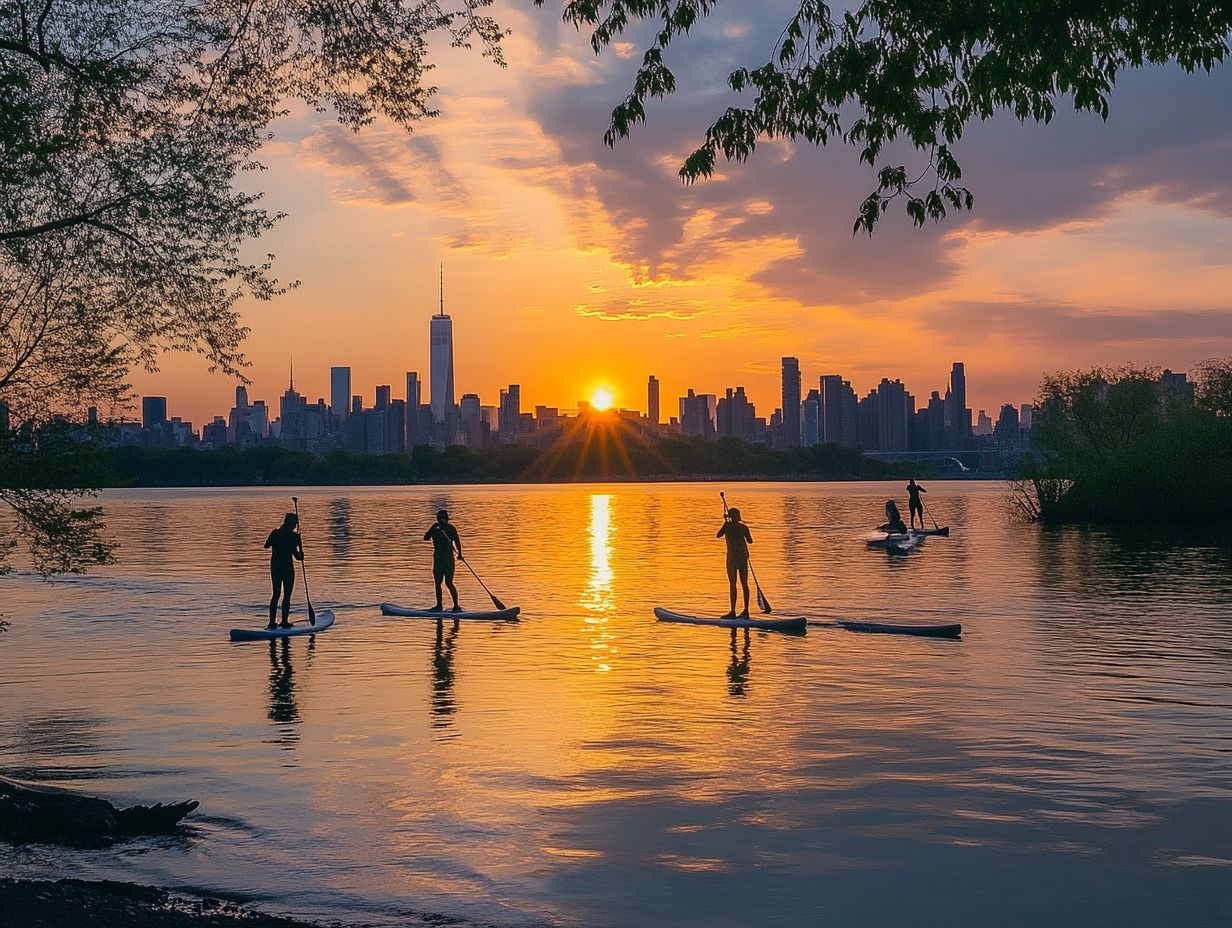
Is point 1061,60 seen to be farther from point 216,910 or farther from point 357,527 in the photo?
point 357,527

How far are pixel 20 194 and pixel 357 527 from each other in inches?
2324

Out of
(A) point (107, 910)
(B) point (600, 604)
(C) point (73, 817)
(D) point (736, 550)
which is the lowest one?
(B) point (600, 604)

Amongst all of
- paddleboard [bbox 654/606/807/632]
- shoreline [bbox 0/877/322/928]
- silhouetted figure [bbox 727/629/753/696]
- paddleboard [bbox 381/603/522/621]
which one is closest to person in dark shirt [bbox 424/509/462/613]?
paddleboard [bbox 381/603/522/621]

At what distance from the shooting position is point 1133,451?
64.7 meters

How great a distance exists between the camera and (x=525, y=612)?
89.1ft

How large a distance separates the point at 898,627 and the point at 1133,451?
156 ft

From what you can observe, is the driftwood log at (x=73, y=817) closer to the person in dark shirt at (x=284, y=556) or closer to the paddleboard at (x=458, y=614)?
the person in dark shirt at (x=284, y=556)

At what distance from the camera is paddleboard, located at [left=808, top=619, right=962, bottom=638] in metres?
22.1

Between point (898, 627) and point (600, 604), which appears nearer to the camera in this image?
point (898, 627)

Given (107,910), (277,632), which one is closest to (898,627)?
(277,632)

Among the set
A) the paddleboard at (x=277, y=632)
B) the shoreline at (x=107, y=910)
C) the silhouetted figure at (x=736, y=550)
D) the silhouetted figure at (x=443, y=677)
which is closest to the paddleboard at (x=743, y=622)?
the silhouetted figure at (x=736, y=550)

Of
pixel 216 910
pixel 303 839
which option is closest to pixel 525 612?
pixel 303 839

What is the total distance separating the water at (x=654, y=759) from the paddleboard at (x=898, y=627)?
13.1 inches

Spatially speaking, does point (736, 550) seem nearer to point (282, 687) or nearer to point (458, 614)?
point (458, 614)
